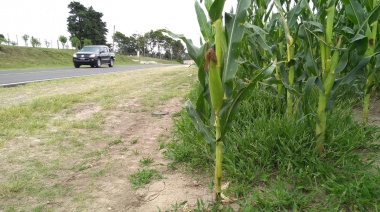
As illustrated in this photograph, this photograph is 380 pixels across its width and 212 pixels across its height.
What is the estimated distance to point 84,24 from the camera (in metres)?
49.5

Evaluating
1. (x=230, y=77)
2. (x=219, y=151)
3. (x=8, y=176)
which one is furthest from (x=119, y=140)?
(x=230, y=77)

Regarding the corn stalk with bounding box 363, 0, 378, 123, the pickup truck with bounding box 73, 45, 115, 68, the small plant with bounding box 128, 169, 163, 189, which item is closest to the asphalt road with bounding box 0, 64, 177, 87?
the pickup truck with bounding box 73, 45, 115, 68

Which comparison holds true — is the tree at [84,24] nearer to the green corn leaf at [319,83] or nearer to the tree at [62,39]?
the tree at [62,39]

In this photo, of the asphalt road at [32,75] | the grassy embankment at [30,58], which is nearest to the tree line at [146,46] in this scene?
the grassy embankment at [30,58]

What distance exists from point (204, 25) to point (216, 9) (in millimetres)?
413

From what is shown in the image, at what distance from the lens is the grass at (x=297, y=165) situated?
5.59ft

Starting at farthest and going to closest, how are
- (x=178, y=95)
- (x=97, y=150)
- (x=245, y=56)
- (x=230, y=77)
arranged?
1. (x=178, y=95)
2. (x=245, y=56)
3. (x=97, y=150)
4. (x=230, y=77)

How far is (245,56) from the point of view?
13.1 ft

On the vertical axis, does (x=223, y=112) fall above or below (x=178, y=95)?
above

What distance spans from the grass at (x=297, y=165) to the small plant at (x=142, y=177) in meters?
0.27

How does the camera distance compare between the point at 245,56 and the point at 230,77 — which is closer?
the point at 230,77

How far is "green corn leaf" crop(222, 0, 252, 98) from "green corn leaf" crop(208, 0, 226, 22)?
0.59 feet

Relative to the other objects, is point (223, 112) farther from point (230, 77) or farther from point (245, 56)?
point (245, 56)

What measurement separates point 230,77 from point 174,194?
37.4 inches
